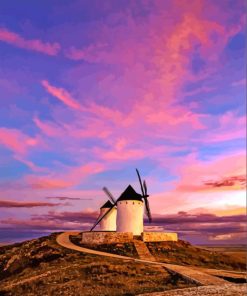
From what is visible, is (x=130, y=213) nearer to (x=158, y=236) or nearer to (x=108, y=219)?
(x=158, y=236)

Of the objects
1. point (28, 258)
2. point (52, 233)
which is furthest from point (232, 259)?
point (52, 233)

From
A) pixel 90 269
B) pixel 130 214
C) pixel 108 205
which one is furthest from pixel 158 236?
pixel 90 269

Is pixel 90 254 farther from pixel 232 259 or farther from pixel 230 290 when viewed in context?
pixel 230 290

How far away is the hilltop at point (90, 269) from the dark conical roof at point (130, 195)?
7358mm

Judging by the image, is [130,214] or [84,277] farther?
[130,214]

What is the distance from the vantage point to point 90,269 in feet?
97.7

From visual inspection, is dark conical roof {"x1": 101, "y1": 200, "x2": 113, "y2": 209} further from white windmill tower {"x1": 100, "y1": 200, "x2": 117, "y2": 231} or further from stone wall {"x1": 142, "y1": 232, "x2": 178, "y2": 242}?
stone wall {"x1": 142, "y1": 232, "x2": 178, "y2": 242}

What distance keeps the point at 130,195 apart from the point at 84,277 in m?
21.6

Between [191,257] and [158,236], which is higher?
[158,236]

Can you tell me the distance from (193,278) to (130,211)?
78.3 feet

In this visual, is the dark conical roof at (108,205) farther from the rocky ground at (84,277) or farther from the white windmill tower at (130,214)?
the rocky ground at (84,277)

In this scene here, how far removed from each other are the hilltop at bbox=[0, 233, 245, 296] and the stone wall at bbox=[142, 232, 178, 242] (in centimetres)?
133

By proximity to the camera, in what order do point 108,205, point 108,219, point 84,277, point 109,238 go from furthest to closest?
point 108,205, point 108,219, point 109,238, point 84,277

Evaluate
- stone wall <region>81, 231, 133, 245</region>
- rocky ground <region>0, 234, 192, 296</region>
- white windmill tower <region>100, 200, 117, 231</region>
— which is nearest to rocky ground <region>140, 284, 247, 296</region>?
rocky ground <region>0, 234, 192, 296</region>
